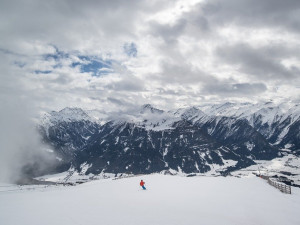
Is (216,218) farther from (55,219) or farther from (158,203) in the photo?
(55,219)

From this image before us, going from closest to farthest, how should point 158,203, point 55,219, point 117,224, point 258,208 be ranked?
point 117,224, point 55,219, point 258,208, point 158,203

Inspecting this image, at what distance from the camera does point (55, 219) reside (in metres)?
26.8

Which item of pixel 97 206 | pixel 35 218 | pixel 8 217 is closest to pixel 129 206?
pixel 97 206

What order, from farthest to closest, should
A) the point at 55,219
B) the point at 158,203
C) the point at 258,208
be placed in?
the point at 158,203
the point at 258,208
the point at 55,219

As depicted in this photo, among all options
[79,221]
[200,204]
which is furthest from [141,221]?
[200,204]

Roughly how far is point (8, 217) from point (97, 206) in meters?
10.8

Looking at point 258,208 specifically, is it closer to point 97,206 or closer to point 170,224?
point 170,224

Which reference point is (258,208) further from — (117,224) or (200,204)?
(117,224)

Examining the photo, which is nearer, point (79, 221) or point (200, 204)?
point (79, 221)

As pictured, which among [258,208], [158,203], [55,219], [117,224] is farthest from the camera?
[158,203]

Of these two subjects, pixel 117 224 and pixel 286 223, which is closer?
pixel 117 224

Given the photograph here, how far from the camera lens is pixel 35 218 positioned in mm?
27281

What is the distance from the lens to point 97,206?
34531mm

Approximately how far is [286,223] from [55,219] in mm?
24701
